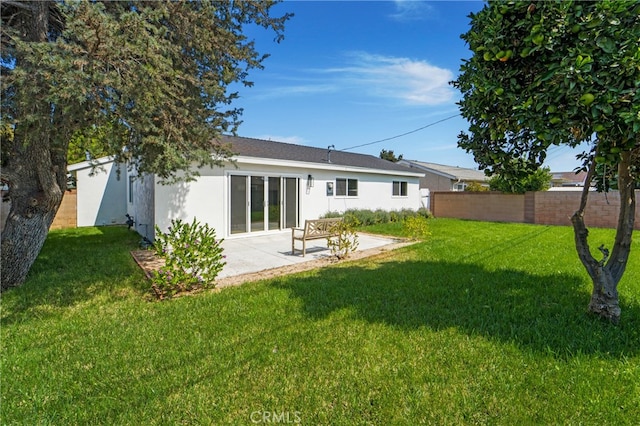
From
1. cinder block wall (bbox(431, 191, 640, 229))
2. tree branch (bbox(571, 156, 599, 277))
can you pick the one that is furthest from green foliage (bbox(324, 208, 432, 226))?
tree branch (bbox(571, 156, 599, 277))

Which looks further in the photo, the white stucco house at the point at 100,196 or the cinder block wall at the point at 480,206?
the cinder block wall at the point at 480,206

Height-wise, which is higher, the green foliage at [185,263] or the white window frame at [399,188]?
the white window frame at [399,188]

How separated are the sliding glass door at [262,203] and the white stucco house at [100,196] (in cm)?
757

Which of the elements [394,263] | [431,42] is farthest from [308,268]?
[431,42]

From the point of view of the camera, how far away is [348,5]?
819 cm

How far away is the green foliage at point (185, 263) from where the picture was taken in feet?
16.7

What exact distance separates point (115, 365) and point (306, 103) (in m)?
14.8

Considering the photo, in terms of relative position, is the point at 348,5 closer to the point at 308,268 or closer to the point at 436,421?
the point at 308,268

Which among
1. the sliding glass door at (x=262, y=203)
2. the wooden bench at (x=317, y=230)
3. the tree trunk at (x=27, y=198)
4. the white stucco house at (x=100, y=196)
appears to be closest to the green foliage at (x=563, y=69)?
the wooden bench at (x=317, y=230)

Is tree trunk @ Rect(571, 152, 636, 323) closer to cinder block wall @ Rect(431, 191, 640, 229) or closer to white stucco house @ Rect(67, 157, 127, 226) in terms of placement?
cinder block wall @ Rect(431, 191, 640, 229)

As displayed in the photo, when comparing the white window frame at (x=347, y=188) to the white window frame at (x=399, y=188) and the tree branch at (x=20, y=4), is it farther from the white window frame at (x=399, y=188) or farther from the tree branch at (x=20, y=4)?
the tree branch at (x=20, y=4)

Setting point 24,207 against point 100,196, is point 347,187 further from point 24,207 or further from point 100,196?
point 100,196

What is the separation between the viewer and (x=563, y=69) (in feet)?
8.73

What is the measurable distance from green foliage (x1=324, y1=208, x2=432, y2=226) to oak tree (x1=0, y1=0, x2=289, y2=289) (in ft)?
25.6
